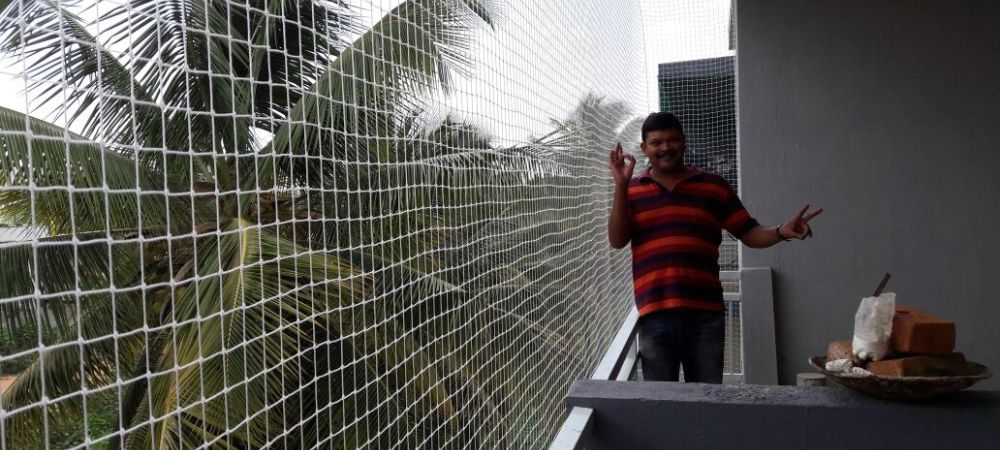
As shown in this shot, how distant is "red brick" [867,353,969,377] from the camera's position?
159 centimetres

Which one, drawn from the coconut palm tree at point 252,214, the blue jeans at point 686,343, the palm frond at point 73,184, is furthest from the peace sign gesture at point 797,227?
the palm frond at point 73,184

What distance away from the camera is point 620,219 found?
2479 millimetres

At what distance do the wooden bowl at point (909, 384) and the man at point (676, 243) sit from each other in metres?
0.80

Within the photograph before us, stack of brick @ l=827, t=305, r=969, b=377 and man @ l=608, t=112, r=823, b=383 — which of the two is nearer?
stack of brick @ l=827, t=305, r=969, b=377

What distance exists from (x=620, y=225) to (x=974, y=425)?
1.14m

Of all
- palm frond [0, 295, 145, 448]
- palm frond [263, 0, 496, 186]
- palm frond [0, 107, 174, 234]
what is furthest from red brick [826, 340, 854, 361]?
palm frond [0, 295, 145, 448]

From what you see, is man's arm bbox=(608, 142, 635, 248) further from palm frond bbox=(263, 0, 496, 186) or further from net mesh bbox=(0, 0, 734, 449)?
palm frond bbox=(263, 0, 496, 186)

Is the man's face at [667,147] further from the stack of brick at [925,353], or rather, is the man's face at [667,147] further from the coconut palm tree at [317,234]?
the stack of brick at [925,353]

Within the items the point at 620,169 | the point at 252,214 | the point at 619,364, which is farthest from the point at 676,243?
the point at 252,214

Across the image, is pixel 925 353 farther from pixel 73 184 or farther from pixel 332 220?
pixel 73 184

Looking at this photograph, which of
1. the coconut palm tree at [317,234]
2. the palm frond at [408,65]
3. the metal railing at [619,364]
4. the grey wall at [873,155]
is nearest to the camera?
the metal railing at [619,364]

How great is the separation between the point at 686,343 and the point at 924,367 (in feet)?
3.09

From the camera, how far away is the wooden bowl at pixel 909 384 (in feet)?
5.18

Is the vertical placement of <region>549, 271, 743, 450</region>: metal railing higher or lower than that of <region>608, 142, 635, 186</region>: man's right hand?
lower
